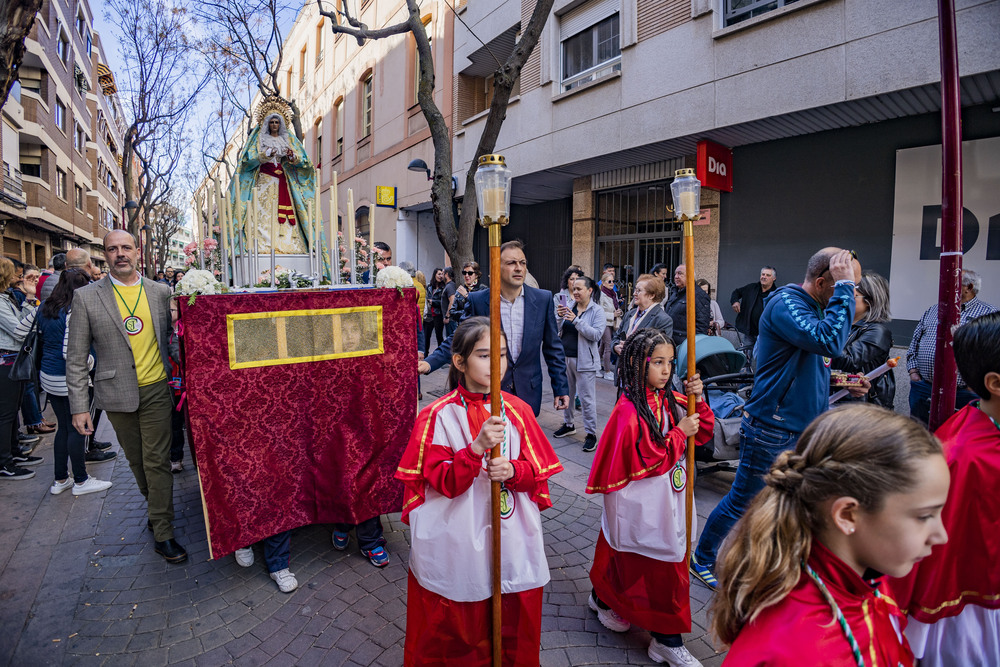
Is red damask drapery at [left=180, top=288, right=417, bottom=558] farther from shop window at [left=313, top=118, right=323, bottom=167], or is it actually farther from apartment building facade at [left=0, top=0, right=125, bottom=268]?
shop window at [left=313, top=118, right=323, bottom=167]

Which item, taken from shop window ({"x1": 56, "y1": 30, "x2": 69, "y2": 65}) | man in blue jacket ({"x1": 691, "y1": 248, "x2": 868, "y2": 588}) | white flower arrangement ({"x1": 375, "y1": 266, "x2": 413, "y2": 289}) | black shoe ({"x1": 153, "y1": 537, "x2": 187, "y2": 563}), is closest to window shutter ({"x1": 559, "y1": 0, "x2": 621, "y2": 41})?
white flower arrangement ({"x1": 375, "y1": 266, "x2": 413, "y2": 289})

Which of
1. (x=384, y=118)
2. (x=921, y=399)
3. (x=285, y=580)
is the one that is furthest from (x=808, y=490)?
(x=384, y=118)

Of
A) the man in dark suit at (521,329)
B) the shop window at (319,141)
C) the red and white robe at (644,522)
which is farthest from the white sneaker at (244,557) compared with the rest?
the shop window at (319,141)

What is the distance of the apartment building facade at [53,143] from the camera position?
62.4 ft

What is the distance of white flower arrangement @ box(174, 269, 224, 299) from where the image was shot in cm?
320

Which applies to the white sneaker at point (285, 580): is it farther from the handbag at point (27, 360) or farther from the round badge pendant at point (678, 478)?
the handbag at point (27, 360)

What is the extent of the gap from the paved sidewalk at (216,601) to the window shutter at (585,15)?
9.44 m

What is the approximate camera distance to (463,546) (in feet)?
7.36

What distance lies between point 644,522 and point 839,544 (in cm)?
142

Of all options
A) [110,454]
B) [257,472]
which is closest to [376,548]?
[257,472]

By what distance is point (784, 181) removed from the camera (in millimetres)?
8750

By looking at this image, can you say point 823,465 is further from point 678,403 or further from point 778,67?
point 778,67

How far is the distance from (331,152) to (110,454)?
2032 cm

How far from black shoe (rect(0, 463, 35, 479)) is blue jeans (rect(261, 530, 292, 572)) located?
11.6 feet
